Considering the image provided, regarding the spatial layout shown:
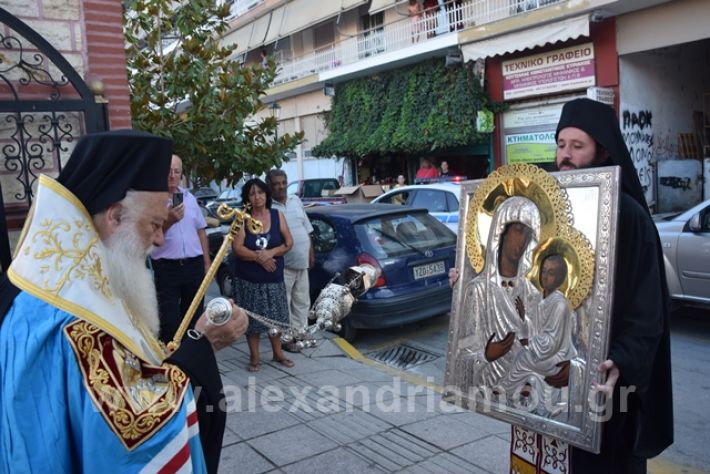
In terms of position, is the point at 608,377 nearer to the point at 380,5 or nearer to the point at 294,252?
the point at 294,252

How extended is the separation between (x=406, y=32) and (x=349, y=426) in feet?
53.4

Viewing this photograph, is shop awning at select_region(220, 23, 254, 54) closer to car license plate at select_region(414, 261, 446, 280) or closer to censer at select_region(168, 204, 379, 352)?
car license plate at select_region(414, 261, 446, 280)

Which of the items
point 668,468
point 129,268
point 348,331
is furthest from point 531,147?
point 129,268

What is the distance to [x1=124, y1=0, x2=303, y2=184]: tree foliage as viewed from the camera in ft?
21.1

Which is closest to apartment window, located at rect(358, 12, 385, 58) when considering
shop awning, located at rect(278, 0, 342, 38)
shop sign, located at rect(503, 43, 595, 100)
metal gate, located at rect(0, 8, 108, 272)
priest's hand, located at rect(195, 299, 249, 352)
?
shop awning, located at rect(278, 0, 342, 38)

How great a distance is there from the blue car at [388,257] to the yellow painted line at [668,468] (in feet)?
10.4

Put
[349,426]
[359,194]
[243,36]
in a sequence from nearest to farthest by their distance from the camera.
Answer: [349,426]
[359,194]
[243,36]

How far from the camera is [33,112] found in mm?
3889

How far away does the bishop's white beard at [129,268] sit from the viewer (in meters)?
1.64

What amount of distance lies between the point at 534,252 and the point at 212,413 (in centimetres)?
137

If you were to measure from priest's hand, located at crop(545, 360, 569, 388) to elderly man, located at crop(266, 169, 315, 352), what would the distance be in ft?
12.7

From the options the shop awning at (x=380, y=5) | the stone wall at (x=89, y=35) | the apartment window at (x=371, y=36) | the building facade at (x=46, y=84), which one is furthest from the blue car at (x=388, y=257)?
the apartment window at (x=371, y=36)

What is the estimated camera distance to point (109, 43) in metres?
4.30

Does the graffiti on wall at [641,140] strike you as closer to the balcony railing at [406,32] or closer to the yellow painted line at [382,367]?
the balcony railing at [406,32]
